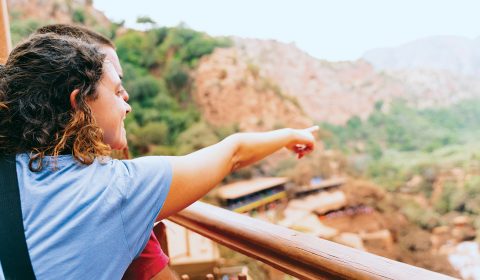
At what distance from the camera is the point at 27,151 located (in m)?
0.49

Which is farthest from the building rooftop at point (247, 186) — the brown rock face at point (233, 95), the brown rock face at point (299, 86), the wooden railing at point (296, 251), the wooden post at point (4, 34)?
the wooden railing at point (296, 251)

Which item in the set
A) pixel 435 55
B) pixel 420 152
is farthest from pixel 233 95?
pixel 435 55

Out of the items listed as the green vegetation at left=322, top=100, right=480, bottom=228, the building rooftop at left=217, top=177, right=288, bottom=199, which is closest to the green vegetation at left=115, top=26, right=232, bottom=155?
the building rooftop at left=217, top=177, right=288, bottom=199

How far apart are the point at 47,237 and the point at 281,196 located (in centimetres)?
1584

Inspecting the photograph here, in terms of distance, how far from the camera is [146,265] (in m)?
0.66

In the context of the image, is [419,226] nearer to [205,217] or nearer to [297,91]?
[205,217]

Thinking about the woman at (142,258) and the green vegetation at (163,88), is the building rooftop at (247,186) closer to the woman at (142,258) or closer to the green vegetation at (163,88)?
the green vegetation at (163,88)

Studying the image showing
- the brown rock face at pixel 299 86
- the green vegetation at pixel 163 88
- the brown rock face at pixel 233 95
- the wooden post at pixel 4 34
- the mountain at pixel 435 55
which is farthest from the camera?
the mountain at pixel 435 55

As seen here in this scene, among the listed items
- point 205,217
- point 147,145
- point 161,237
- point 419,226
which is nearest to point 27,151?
point 205,217

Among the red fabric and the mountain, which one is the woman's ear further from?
the mountain

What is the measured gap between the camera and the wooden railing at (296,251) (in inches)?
23.0

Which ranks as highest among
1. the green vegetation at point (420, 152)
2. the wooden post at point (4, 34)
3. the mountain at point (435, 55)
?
the wooden post at point (4, 34)

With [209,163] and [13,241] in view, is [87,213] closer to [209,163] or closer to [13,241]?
[13,241]

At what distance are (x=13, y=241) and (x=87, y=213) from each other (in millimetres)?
85
